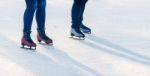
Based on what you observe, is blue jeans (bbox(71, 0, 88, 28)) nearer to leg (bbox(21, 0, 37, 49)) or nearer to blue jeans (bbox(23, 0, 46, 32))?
blue jeans (bbox(23, 0, 46, 32))

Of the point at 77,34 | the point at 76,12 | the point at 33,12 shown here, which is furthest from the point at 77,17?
the point at 33,12

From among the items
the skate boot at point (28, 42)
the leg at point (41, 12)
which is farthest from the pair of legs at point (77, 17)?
the skate boot at point (28, 42)

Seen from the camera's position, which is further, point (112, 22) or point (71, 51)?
point (112, 22)

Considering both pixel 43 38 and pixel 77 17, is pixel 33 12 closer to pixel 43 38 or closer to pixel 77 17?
pixel 43 38

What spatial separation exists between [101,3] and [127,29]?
264 cm

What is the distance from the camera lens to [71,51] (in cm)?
680

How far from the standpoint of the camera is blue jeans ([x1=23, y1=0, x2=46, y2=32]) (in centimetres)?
655

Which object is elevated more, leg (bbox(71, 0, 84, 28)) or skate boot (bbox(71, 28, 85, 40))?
leg (bbox(71, 0, 84, 28))

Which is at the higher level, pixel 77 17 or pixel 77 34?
pixel 77 17

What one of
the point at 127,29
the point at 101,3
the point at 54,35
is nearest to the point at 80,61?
the point at 54,35

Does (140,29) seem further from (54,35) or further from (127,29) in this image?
(54,35)

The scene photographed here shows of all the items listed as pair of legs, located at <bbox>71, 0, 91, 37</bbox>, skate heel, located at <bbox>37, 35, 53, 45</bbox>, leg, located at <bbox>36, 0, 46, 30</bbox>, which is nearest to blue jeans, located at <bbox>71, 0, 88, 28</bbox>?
pair of legs, located at <bbox>71, 0, 91, 37</bbox>

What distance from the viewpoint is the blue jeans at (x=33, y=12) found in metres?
6.55

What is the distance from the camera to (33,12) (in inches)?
260
